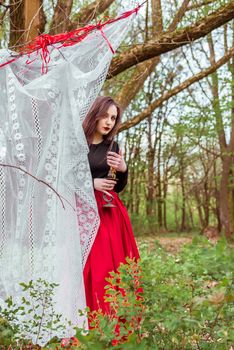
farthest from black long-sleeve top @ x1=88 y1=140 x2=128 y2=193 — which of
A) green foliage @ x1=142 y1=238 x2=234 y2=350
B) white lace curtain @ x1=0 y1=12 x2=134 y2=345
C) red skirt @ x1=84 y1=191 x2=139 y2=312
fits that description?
green foliage @ x1=142 y1=238 x2=234 y2=350

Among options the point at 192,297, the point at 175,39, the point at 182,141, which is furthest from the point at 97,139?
the point at 182,141

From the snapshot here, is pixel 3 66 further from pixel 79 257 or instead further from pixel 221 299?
pixel 221 299

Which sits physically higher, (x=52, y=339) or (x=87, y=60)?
(x=87, y=60)

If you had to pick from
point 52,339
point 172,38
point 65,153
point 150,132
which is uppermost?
point 150,132

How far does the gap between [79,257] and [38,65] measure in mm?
1078

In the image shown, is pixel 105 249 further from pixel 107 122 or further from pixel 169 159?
pixel 169 159

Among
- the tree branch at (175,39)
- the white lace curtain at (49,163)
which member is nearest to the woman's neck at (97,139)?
the white lace curtain at (49,163)

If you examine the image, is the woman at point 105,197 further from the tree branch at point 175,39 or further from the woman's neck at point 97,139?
the tree branch at point 175,39

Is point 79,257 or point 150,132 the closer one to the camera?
point 79,257

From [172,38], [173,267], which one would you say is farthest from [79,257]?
[172,38]

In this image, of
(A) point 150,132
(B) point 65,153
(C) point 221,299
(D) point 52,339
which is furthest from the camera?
(A) point 150,132

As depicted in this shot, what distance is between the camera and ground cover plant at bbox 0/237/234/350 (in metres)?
1.78

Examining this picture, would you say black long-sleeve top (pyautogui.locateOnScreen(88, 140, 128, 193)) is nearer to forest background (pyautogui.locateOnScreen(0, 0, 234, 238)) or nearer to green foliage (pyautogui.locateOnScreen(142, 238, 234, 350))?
green foliage (pyautogui.locateOnScreen(142, 238, 234, 350))

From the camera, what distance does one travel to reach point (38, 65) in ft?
10.3
